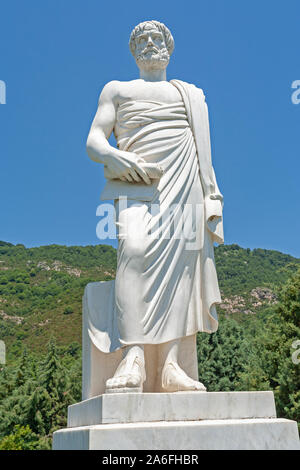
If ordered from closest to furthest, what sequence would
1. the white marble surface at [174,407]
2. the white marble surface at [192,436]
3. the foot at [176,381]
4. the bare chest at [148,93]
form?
the white marble surface at [192,436] < the white marble surface at [174,407] < the foot at [176,381] < the bare chest at [148,93]

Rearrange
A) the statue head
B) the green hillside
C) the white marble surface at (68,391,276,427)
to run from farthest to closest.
Result: the green hillside < the statue head < the white marble surface at (68,391,276,427)

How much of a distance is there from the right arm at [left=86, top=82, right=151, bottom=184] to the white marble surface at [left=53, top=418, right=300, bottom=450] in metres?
2.44

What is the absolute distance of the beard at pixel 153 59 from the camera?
6473mm

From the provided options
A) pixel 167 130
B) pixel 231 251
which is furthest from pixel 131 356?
pixel 231 251

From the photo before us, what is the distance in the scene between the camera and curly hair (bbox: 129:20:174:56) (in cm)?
646

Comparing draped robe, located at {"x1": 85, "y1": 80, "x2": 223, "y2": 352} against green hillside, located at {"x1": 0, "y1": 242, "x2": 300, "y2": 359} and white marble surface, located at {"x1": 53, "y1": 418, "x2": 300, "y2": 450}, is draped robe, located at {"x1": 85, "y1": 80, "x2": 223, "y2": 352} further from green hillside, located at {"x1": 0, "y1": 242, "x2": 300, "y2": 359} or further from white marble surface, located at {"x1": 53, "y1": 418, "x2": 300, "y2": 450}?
green hillside, located at {"x1": 0, "y1": 242, "x2": 300, "y2": 359}

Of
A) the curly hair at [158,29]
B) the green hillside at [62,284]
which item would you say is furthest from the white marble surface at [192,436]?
the green hillside at [62,284]

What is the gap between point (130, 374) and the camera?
16.6 ft

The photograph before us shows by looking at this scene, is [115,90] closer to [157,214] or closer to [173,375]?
[157,214]

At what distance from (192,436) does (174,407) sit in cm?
34

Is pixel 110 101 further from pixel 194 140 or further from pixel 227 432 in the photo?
pixel 227 432

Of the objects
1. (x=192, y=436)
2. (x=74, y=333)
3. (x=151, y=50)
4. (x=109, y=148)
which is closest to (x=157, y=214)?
(x=109, y=148)

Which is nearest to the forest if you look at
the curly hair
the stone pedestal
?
the curly hair

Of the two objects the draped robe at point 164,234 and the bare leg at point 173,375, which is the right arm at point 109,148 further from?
the bare leg at point 173,375
